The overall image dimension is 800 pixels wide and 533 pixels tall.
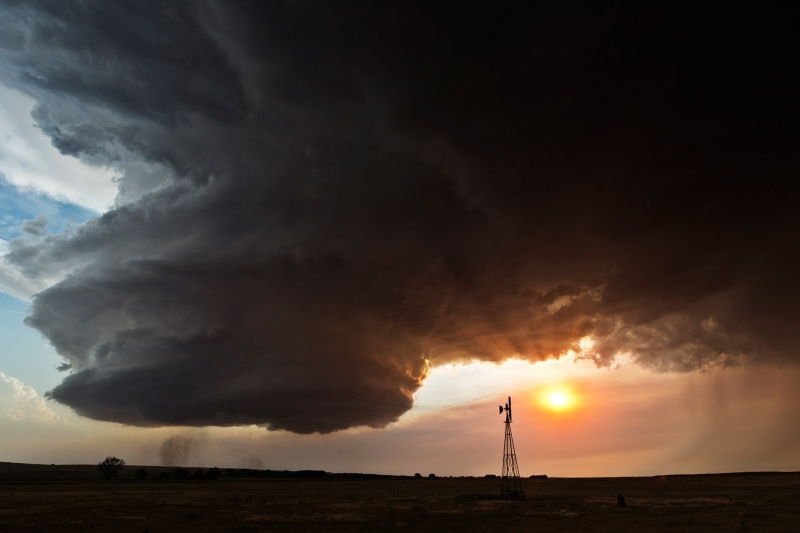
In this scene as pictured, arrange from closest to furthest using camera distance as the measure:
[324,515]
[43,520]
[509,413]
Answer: [43,520] → [324,515] → [509,413]

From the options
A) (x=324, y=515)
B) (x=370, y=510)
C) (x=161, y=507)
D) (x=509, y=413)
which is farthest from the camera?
(x=509, y=413)

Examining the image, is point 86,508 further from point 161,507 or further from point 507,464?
Result: point 507,464

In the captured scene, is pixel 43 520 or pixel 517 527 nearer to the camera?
pixel 517 527

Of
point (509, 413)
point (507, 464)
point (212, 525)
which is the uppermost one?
point (509, 413)

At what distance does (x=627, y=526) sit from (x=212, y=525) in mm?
40005

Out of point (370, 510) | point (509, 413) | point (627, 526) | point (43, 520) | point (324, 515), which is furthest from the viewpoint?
point (509, 413)

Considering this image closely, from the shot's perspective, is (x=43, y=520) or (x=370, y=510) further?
(x=370, y=510)

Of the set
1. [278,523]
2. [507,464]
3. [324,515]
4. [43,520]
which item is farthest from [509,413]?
[43,520]

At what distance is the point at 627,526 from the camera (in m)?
48.9

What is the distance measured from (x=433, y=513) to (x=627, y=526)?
24673 mm

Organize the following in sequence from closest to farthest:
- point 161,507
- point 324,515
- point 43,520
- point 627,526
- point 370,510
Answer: point 627,526, point 43,520, point 324,515, point 370,510, point 161,507

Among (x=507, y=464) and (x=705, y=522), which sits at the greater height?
(x=507, y=464)

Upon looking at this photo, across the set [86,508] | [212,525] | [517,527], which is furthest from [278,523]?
[86,508]

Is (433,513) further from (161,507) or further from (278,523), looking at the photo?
(161,507)
